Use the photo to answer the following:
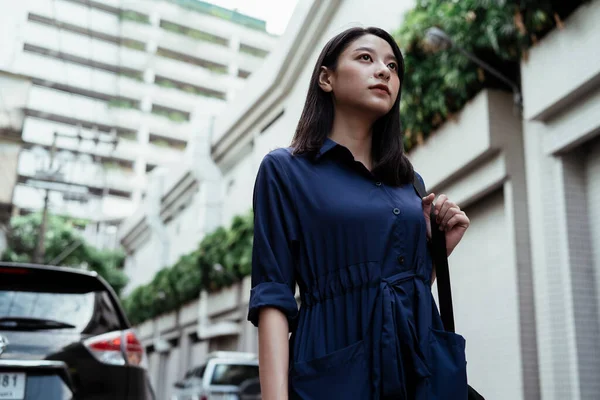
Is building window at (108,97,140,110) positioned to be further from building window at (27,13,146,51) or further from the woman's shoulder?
the woman's shoulder

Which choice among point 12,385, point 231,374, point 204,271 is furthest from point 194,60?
point 12,385

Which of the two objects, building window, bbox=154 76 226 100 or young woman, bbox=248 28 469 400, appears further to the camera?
building window, bbox=154 76 226 100

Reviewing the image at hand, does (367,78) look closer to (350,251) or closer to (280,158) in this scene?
(280,158)

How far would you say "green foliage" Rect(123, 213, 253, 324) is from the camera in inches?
873

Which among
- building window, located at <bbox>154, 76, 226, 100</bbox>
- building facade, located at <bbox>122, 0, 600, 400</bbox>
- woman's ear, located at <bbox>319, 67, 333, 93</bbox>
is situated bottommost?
woman's ear, located at <bbox>319, 67, 333, 93</bbox>

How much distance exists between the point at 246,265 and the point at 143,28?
44.7 m

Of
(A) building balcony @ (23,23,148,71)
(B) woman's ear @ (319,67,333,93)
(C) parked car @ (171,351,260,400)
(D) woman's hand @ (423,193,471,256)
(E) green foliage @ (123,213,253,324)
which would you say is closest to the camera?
(D) woman's hand @ (423,193,471,256)

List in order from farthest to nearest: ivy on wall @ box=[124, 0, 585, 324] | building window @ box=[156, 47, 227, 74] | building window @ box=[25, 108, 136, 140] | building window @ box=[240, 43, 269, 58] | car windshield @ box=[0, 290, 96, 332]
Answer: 1. building window @ box=[240, 43, 269, 58]
2. building window @ box=[156, 47, 227, 74]
3. building window @ box=[25, 108, 136, 140]
4. ivy on wall @ box=[124, 0, 585, 324]
5. car windshield @ box=[0, 290, 96, 332]

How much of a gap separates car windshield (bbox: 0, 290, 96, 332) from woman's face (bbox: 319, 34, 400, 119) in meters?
2.76

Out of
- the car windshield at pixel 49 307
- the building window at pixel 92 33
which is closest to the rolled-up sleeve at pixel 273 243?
the car windshield at pixel 49 307

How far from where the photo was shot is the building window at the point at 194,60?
2472 inches

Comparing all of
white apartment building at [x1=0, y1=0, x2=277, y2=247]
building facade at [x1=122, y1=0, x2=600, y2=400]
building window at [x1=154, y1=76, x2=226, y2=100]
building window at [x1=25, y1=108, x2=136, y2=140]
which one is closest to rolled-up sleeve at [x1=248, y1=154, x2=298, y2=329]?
building facade at [x1=122, y1=0, x2=600, y2=400]

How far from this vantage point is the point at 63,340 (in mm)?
4086

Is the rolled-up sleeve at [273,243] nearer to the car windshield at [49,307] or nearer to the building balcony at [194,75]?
the car windshield at [49,307]
